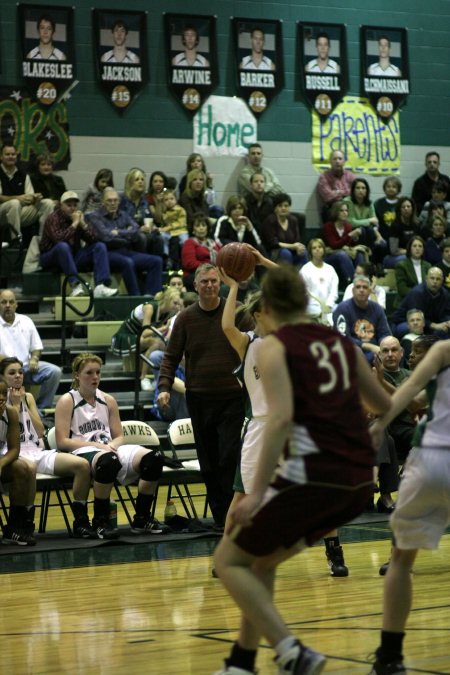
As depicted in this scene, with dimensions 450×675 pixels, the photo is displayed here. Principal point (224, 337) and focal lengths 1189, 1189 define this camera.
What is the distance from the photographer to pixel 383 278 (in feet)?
50.8

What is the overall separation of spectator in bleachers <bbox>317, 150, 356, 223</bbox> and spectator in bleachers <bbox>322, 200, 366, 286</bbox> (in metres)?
0.72

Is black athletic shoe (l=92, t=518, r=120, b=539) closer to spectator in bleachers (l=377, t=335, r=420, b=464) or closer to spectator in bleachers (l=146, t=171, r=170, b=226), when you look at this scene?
spectator in bleachers (l=377, t=335, r=420, b=464)

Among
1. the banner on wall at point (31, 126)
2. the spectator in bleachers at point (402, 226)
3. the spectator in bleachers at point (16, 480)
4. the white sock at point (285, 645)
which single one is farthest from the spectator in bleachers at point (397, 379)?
the banner on wall at point (31, 126)

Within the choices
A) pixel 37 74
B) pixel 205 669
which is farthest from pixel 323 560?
pixel 37 74

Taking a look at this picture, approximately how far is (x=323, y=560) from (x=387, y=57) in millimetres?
11251

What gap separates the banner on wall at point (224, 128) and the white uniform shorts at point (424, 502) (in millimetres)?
12102

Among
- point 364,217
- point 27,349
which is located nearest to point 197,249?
point 364,217

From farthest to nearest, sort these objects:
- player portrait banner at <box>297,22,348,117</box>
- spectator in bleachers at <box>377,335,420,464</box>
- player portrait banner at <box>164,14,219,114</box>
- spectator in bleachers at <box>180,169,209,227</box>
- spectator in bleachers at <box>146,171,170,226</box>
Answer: player portrait banner at <box>297,22,348,117</box> → player portrait banner at <box>164,14,219,114</box> → spectator in bleachers at <box>180,169,209,227</box> → spectator in bleachers at <box>146,171,170,226</box> → spectator in bleachers at <box>377,335,420,464</box>

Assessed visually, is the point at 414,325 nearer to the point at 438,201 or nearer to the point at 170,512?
the point at 438,201

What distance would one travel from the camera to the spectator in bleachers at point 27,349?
10914 mm

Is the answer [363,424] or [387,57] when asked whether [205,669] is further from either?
[387,57]

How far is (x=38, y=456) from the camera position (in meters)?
8.59

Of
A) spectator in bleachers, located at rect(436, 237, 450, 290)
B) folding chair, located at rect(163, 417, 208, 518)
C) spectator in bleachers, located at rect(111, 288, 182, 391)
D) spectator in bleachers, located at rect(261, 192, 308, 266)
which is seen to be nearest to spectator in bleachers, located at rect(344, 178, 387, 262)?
spectator in bleachers, located at rect(436, 237, 450, 290)

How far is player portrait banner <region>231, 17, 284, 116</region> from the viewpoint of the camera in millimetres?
16312
